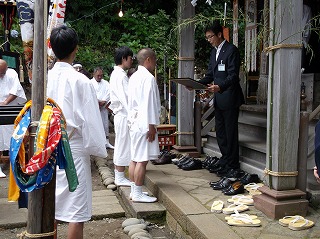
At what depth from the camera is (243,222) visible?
433 centimetres

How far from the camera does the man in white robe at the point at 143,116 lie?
17.9ft

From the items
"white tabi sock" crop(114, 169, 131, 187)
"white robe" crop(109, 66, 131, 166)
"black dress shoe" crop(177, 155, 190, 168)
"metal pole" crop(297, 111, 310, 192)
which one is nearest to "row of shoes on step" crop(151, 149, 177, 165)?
"black dress shoe" crop(177, 155, 190, 168)

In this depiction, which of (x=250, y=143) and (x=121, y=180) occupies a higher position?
(x=250, y=143)

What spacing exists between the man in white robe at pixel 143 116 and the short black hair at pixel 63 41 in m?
2.01

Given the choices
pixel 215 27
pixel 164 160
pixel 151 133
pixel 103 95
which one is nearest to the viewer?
pixel 151 133

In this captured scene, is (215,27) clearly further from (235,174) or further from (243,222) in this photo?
(243,222)

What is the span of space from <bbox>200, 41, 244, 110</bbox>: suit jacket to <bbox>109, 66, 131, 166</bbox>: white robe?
4.91 ft

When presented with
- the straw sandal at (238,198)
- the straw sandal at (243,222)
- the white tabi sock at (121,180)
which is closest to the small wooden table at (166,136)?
the white tabi sock at (121,180)

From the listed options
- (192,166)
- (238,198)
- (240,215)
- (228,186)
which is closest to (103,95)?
(192,166)

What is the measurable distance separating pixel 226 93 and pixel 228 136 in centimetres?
67

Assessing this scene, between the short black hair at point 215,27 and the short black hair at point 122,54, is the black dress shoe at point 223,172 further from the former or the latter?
the short black hair at point 122,54

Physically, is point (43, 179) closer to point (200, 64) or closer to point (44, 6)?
point (44, 6)

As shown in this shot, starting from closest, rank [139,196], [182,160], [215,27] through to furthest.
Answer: [139,196], [215,27], [182,160]

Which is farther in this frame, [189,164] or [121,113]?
[189,164]
